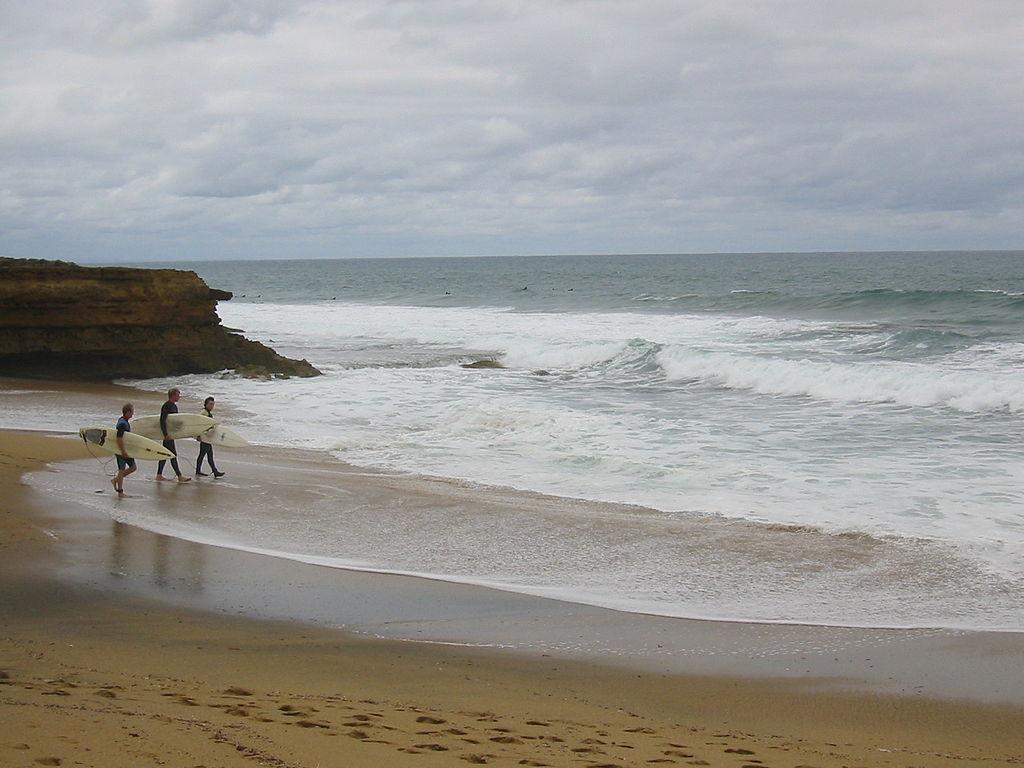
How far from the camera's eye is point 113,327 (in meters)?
22.8

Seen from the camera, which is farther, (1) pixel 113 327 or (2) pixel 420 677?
(1) pixel 113 327

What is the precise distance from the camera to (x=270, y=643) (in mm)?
6805

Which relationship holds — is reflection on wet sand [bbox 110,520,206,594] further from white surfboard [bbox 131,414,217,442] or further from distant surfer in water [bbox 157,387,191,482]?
white surfboard [bbox 131,414,217,442]

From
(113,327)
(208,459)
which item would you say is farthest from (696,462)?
(113,327)

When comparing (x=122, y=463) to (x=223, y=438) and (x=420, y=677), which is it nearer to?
(x=223, y=438)

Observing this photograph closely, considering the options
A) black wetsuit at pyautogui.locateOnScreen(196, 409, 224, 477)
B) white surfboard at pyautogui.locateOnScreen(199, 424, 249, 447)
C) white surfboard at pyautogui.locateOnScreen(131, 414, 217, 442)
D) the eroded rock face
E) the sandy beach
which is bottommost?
the sandy beach

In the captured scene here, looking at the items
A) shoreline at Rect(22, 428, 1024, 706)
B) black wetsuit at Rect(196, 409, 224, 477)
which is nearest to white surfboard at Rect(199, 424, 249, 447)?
black wetsuit at Rect(196, 409, 224, 477)

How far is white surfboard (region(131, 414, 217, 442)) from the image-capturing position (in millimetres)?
12805

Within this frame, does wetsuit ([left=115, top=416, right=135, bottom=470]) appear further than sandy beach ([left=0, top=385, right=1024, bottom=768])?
Yes

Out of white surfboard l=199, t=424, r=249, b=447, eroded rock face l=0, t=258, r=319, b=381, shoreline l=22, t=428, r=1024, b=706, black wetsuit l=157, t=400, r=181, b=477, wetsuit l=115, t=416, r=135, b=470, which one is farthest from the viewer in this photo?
eroded rock face l=0, t=258, r=319, b=381

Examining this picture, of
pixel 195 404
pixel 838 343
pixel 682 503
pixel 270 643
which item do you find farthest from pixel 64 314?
pixel 838 343

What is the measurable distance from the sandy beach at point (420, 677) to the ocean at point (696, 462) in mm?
647

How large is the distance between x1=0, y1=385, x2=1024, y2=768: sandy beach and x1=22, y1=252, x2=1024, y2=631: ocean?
0.65 metres

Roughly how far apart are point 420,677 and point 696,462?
7766mm
